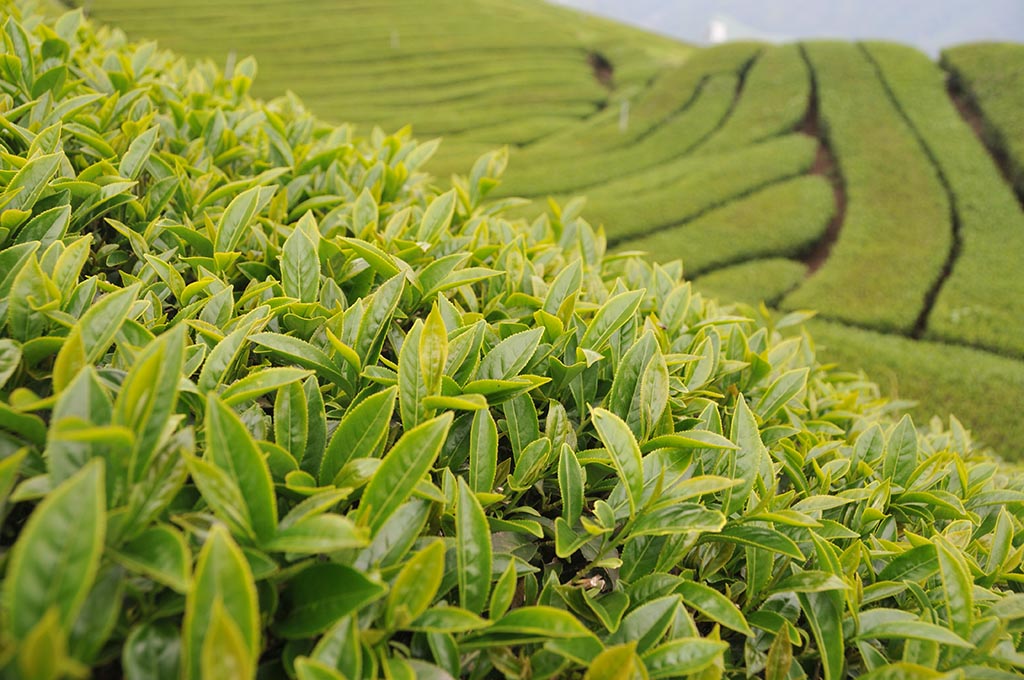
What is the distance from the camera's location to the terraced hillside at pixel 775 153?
666cm

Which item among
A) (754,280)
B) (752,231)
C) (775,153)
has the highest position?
→ (775,153)

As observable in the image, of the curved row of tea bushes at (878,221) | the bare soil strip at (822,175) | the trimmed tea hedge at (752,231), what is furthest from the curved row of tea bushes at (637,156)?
the trimmed tea hedge at (752,231)

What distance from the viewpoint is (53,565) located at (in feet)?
1.80

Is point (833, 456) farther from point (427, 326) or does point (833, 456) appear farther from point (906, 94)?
point (906, 94)

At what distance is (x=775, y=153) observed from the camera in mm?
10023

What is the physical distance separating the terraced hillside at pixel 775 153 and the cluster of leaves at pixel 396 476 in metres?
5.12

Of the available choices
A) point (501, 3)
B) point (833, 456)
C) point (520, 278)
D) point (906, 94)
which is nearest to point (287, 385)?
point (520, 278)

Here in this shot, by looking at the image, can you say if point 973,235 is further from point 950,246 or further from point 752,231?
point 752,231

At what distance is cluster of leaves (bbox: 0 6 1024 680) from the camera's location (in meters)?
0.66

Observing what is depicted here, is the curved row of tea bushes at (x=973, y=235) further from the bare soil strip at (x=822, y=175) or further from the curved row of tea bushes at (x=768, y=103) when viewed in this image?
the curved row of tea bushes at (x=768, y=103)

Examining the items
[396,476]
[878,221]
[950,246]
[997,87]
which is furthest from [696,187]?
[396,476]

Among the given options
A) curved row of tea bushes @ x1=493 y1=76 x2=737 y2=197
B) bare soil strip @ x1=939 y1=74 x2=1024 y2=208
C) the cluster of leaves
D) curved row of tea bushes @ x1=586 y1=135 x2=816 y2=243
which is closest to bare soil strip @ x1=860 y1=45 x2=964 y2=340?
bare soil strip @ x1=939 y1=74 x2=1024 y2=208

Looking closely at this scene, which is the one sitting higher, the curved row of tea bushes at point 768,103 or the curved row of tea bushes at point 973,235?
the curved row of tea bushes at point 768,103

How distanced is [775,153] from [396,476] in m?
10.8
